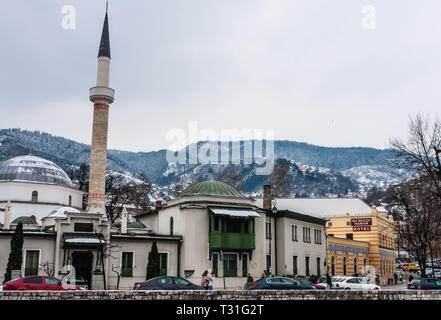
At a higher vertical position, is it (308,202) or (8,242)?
(308,202)

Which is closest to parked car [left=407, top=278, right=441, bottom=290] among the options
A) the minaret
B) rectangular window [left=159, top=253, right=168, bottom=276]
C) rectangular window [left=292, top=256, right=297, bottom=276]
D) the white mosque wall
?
rectangular window [left=292, top=256, right=297, bottom=276]

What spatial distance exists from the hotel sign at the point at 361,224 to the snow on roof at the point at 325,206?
6238 mm

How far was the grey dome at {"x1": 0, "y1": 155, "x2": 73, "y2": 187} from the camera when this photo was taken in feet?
183

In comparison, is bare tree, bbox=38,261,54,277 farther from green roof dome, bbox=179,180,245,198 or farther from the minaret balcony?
the minaret balcony

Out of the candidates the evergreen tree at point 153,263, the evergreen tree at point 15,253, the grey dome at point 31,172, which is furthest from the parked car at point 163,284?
the grey dome at point 31,172

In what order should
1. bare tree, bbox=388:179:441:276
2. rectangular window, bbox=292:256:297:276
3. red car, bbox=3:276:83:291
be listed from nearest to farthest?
red car, bbox=3:276:83:291 < bare tree, bbox=388:179:441:276 < rectangular window, bbox=292:256:297:276

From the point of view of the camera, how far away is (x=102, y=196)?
179 feet

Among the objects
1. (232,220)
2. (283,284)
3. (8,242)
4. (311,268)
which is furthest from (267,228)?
(8,242)

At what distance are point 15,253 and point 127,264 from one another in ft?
27.4

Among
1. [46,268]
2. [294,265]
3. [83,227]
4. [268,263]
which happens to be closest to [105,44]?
[83,227]

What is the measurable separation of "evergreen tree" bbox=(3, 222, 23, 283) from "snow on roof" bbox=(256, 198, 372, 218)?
40.9 meters

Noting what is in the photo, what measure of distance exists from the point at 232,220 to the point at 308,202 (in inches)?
1267
